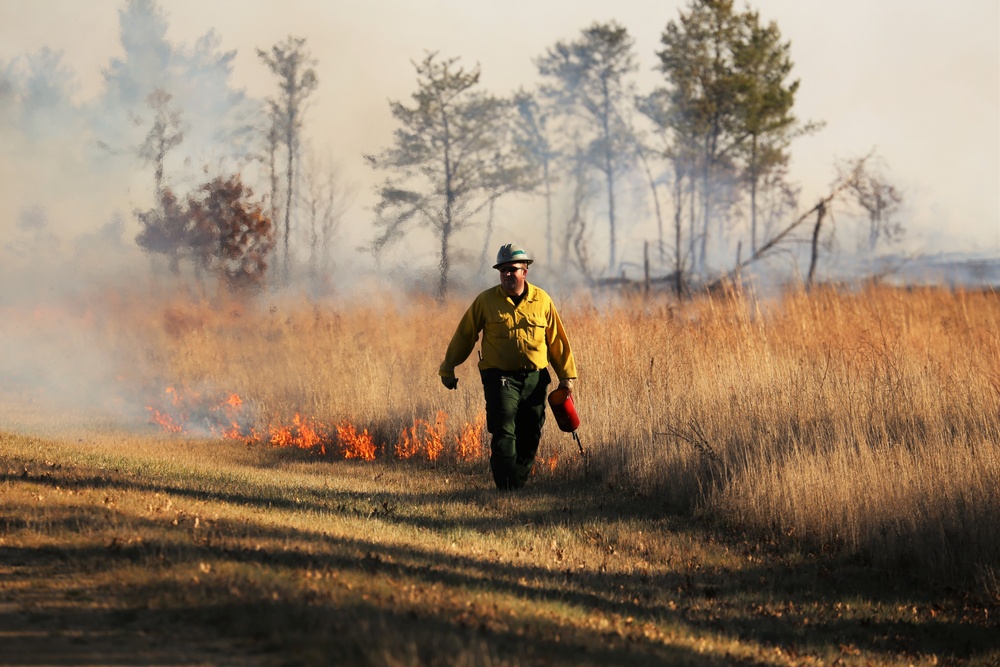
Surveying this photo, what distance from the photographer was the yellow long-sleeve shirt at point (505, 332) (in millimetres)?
9711

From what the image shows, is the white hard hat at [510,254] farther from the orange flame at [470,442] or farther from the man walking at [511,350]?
the orange flame at [470,442]

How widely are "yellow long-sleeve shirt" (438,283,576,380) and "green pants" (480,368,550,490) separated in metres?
0.12

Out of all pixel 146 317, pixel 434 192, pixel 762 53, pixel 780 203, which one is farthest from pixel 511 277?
pixel 780 203

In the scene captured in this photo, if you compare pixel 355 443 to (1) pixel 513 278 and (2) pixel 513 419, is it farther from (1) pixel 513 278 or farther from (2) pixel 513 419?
(1) pixel 513 278

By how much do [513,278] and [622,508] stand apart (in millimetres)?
2298

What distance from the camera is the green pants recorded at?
9789 millimetres

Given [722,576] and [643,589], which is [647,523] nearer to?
[722,576]

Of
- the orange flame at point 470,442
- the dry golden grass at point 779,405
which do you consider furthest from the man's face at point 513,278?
the orange flame at point 470,442

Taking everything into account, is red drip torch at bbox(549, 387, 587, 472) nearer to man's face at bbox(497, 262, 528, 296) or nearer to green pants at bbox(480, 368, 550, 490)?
green pants at bbox(480, 368, 550, 490)

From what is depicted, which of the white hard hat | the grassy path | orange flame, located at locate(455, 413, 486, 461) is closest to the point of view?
the grassy path

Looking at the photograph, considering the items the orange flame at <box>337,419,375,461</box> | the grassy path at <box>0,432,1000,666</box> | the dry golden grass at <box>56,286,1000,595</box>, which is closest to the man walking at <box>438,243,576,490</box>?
the grassy path at <box>0,432,1000,666</box>

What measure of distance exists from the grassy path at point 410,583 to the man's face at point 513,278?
1.89 meters

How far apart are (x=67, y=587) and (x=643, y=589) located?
140 inches

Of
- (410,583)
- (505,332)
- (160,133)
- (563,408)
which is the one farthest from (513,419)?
(160,133)
